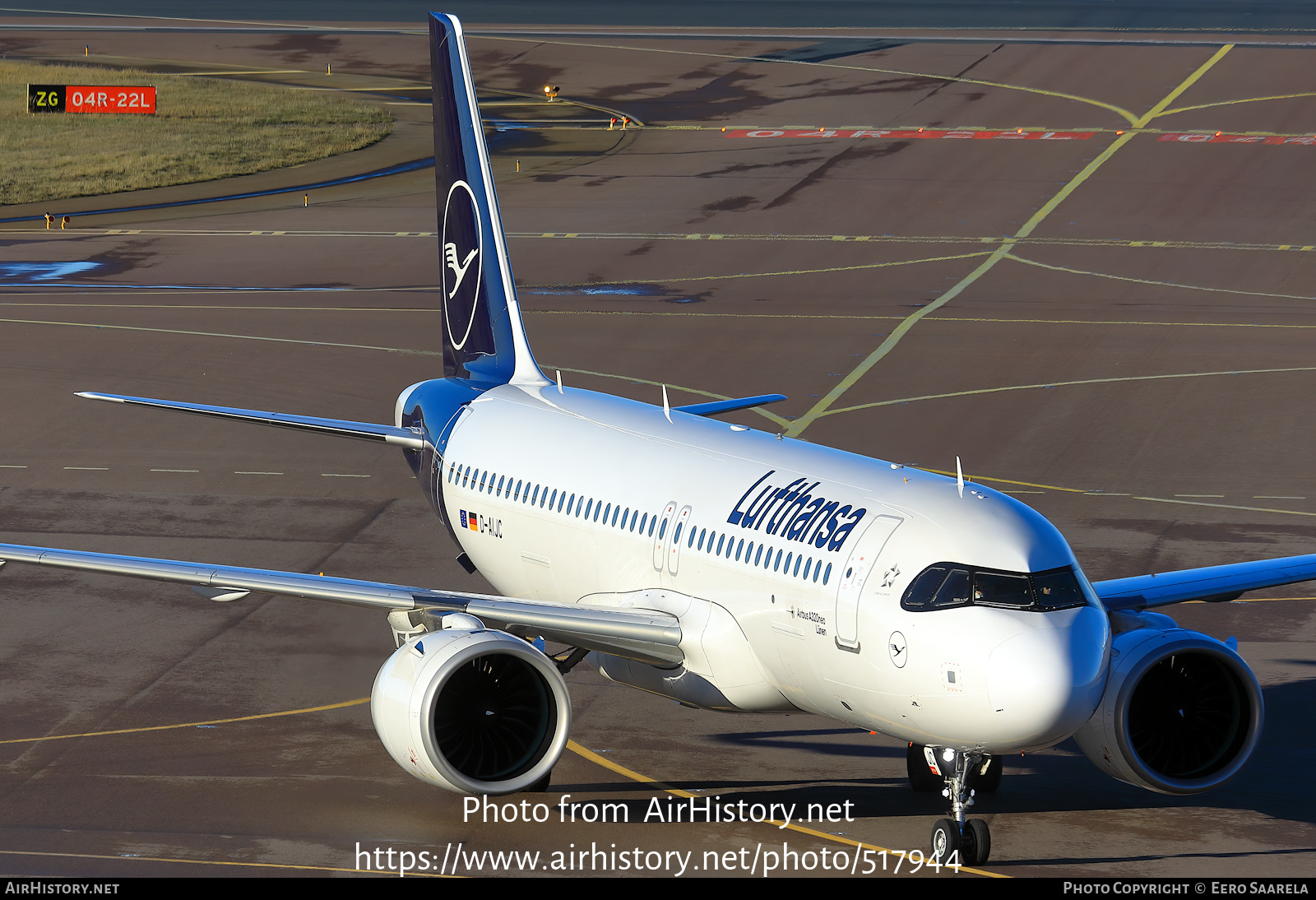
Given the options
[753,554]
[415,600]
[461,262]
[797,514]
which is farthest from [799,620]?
A: [461,262]

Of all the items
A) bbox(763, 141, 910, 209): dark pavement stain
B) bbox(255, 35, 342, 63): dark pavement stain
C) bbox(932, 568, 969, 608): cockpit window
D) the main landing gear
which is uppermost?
bbox(932, 568, 969, 608): cockpit window

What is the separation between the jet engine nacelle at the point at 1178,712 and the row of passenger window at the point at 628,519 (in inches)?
157

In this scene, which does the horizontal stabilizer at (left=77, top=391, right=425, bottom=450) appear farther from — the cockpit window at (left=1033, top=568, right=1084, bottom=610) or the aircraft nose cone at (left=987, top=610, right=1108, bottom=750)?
the aircraft nose cone at (left=987, top=610, right=1108, bottom=750)

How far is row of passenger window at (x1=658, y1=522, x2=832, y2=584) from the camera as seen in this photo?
74.6 ft

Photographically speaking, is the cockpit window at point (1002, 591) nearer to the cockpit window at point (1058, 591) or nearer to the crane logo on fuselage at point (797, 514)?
the cockpit window at point (1058, 591)

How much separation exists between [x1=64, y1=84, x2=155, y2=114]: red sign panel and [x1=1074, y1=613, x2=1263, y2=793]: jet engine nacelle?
260ft

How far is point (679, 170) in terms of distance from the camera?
77938mm

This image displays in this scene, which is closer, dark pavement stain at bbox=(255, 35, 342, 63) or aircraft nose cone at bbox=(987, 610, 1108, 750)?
aircraft nose cone at bbox=(987, 610, 1108, 750)

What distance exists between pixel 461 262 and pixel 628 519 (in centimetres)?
989

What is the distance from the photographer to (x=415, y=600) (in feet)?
78.7

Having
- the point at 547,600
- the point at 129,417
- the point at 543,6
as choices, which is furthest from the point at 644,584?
the point at 543,6

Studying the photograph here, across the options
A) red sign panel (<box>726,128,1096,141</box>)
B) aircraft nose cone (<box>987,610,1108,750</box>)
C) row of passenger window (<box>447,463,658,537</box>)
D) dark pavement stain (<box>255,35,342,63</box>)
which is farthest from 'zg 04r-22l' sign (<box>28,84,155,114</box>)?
aircraft nose cone (<box>987,610,1108,750</box>)
